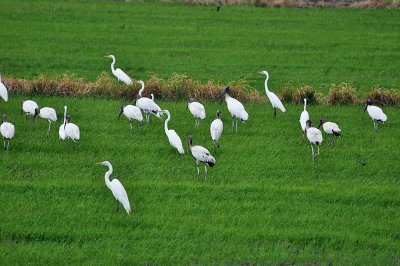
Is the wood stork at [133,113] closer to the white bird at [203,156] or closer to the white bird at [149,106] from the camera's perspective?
the white bird at [149,106]

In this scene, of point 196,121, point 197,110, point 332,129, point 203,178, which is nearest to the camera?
point 203,178

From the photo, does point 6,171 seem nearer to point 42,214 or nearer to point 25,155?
point 25,155

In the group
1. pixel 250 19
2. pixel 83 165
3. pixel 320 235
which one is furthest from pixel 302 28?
pixel 320 235

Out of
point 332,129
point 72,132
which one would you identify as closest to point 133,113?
point 72,132

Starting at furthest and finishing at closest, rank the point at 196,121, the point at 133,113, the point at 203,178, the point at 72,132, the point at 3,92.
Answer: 1. the point at 3,92
2. the point at 196,121
3. the point at 133,113
4. the point at 72,132
5. the point at 203,178

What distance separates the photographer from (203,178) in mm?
17688

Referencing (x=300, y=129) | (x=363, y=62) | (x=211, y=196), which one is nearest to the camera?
(x=211, y=196)

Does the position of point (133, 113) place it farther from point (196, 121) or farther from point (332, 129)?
point (332, 129)

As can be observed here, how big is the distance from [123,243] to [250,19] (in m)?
27.9

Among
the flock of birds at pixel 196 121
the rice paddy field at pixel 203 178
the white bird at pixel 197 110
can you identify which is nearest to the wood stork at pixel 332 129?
the flock of birds at pixel 196 121

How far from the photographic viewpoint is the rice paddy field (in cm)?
1405

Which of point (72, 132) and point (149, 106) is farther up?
point (149, 106)

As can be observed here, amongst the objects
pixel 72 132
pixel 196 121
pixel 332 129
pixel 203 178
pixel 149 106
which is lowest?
pixel 203 178

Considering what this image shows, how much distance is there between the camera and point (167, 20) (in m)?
39.0
